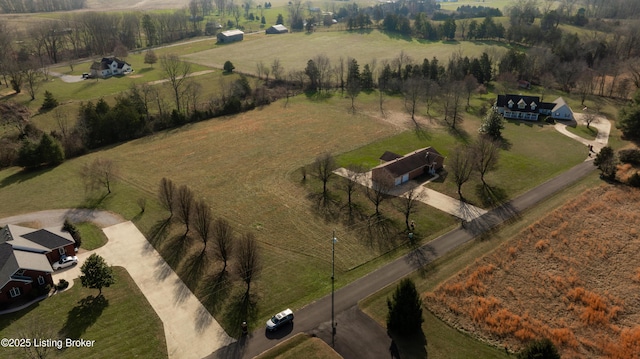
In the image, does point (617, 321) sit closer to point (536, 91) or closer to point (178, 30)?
point (536, 91)

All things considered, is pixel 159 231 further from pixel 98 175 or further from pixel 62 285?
pixel 98 175

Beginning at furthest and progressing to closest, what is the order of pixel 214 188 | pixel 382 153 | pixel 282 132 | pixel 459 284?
pixel 282 132, pixel 382 153, pixel 214 188, pixel 459 284

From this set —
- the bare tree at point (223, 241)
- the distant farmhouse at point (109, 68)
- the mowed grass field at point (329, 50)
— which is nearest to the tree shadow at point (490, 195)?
the bare tree at point (223, 241)

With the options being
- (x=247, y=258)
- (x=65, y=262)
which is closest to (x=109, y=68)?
(x=65, y=262)

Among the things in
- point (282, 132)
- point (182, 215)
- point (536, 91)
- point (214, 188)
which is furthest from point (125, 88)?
point (536, 91)

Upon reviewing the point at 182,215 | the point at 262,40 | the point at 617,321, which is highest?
the point at 262,40

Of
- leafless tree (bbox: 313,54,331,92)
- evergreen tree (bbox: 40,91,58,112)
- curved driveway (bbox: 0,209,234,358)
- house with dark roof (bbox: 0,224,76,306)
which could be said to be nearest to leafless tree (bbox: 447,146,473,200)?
curved driveway (bbox: 0,209,234,358)
